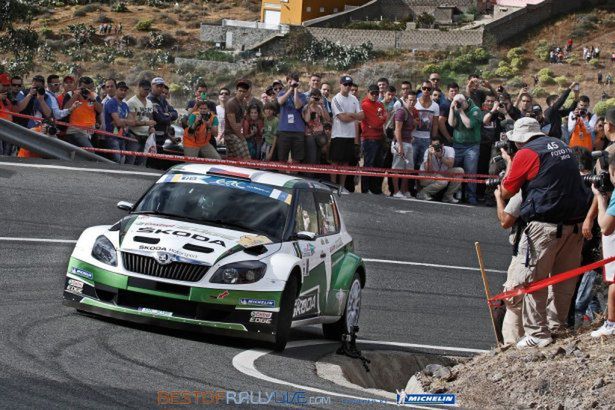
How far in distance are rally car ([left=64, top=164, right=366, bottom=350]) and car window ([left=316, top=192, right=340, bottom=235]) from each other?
195 millimetres

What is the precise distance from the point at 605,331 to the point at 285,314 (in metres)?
2.93

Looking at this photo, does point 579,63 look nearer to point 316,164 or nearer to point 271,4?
point 271,4

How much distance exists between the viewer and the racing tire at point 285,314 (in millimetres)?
11672

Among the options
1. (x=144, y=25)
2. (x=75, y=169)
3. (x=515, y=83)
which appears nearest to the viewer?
(x=75, y=169)

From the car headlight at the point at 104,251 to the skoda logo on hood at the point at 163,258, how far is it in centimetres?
47

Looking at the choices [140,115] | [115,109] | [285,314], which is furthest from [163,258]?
[140,115]

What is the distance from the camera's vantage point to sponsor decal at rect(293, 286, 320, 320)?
40.0 feet

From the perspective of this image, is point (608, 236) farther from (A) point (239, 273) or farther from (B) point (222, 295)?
(B) point (222, 295)

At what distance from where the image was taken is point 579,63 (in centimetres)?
6762

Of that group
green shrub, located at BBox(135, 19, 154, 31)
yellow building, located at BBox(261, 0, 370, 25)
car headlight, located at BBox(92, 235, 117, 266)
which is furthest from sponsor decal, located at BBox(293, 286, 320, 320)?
green shrub, located at BBox(135, 19, 154, 31)

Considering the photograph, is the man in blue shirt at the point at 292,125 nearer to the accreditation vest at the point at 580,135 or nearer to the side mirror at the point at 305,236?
the accreditation vest at the point at 580,135

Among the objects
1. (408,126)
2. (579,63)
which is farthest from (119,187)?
(579,63)

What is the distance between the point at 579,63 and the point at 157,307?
5905cm

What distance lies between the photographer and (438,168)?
22703 mm
